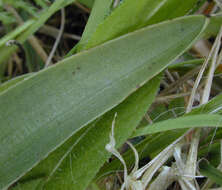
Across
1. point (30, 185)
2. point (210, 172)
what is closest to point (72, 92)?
point (30, 185)

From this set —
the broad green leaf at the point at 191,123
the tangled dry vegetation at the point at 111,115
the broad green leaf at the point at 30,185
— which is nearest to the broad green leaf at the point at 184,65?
the tangled dry vegetation at the point at 111,115

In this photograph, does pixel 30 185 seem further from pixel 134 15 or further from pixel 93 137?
pixel 134 15

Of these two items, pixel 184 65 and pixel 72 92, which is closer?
pixel 72 92

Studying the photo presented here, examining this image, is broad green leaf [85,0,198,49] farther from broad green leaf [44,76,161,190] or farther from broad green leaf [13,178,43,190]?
broad green leaf [13,178,43,190]

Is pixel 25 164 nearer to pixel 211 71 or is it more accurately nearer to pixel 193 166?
pixel 193 166

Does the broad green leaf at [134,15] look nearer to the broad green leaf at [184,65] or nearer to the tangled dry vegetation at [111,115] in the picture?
the tangled dry vegetation at [111,115]

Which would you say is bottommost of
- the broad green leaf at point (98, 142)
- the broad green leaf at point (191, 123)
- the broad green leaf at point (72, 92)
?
the broad green leaf at point (191, 123)

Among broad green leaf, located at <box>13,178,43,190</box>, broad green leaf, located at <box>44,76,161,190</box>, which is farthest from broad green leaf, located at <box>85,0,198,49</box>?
broad green leaf, located at <box>13,178,43,190</box>
